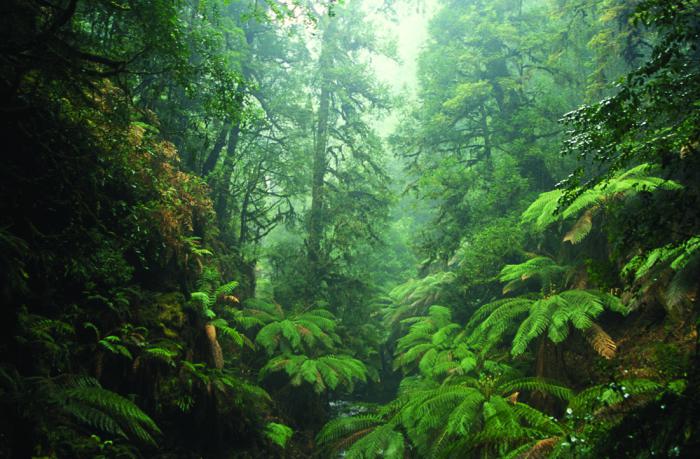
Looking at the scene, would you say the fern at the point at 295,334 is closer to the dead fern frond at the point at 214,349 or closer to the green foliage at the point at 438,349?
the green foliage at the point at 438,349

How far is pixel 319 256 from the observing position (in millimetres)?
10703

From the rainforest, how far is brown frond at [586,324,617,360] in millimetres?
33

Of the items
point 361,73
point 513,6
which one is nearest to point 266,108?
point 361,73

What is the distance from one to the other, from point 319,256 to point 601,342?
274 inches

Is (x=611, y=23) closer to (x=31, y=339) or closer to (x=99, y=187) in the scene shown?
(x=99, y=187)

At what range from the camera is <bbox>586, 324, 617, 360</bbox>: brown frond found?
484 centimetres

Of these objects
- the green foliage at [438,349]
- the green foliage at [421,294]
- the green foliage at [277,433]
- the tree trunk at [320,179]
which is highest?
the tree trunk at [320,179]

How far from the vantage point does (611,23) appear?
10797mm

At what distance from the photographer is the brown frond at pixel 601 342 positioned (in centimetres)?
484

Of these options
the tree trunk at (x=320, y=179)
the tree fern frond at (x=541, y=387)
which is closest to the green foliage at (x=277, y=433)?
the tree fern frond at (x=541, y=387)

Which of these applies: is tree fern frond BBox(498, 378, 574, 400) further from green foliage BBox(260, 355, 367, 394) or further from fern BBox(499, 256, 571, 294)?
green foliage BBox(260, 355, 367, 394)

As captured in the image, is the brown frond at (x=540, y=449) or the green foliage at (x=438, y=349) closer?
the brown frond at (x=540, y=449)

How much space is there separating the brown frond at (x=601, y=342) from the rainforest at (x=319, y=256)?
33mm

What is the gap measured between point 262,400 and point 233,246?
380 cm
